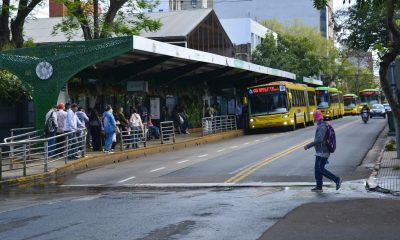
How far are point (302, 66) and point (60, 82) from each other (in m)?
51.9

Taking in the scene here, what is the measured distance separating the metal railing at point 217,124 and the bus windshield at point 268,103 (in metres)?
1.88

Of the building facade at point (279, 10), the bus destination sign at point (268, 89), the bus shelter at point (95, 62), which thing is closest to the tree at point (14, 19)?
the bus shelter at point (95, 62)

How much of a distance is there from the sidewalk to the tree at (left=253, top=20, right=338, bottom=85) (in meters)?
45.9

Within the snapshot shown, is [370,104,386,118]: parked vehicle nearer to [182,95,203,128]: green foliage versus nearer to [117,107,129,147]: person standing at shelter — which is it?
[182,95,203,128]: green foliage

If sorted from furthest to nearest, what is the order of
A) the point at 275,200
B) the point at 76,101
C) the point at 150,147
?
the point at 76,101, the point at 150,147, the point at 275,200

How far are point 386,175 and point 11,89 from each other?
16393 mm

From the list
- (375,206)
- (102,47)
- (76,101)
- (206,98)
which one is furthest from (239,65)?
(375,206)

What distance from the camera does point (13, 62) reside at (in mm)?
22641

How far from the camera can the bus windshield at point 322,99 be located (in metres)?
56.7

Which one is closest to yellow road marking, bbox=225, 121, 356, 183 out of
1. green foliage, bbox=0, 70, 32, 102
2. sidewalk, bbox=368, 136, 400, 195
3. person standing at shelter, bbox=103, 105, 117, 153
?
sidewalk, bbox=368, 136, 400, 195

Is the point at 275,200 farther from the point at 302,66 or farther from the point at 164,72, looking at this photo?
the point at 302,66

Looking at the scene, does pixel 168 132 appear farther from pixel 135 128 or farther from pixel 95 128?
pixel 95 128

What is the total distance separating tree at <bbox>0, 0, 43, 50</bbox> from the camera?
30.0 meters

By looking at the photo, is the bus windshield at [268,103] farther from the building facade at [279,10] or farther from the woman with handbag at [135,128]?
the building facade at [279,10]
